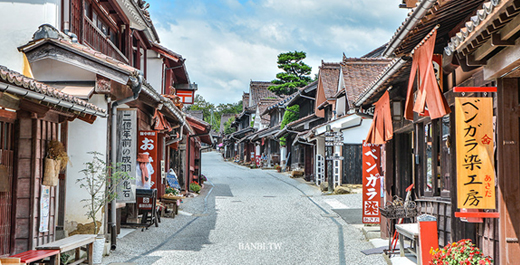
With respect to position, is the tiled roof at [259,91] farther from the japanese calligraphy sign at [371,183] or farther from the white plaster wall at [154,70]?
the japanese calligraphy sign at [371,183]

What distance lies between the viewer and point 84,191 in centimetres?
1004

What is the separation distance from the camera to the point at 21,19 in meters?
9.64

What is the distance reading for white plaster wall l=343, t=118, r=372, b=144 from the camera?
2536 centimetres

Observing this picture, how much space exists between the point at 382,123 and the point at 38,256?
8.07m

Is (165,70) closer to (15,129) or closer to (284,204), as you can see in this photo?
(284,204)

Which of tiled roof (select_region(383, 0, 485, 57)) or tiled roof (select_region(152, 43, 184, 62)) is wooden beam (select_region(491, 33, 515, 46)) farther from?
tiled roof (select_region(152, 43, 184, 62))

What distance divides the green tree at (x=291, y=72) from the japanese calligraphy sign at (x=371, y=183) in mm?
33874

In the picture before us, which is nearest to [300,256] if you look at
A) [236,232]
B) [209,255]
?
[209,255]

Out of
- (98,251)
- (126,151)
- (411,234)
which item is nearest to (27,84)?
(98,251)

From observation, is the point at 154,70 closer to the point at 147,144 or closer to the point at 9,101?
the point at 147,144

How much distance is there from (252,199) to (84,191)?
11.8 meters

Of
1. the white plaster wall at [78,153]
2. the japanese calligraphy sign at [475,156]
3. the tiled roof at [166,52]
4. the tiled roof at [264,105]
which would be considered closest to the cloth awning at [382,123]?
the japanese calligraphy sign at [475,156]

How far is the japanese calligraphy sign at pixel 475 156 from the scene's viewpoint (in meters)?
6.26

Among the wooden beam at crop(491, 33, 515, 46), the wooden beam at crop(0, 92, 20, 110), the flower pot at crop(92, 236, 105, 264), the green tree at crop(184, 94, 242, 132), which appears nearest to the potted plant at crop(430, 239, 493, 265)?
the wooden beam at crop(491, 33, 515, 46)
